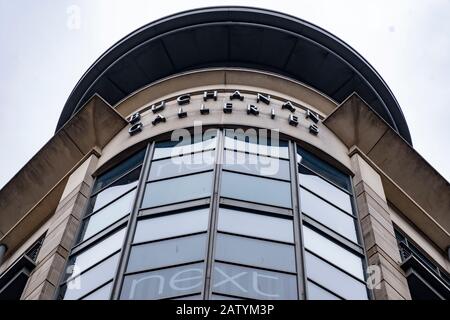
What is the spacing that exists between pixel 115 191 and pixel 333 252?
6382 mm

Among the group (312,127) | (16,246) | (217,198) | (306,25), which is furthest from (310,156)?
(16,246)

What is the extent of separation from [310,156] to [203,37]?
935cm

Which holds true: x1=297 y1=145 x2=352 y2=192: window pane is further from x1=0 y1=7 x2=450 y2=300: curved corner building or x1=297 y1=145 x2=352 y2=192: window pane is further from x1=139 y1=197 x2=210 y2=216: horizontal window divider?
x1=139 y1=197 x2=210 y2=216: horizontal window divider

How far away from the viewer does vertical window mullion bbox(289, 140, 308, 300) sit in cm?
1619

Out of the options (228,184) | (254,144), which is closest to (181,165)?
(228,184)

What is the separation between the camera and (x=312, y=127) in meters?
23.0

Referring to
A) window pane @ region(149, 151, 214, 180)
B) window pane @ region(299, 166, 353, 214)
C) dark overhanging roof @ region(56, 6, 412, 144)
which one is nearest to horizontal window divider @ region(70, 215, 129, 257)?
window pane @ region(149, 151, 214, 180)

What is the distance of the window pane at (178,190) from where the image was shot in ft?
62.4

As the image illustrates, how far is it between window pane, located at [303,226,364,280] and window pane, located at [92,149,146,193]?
608 centimetres

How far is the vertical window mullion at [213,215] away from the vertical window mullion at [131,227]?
1930 mm

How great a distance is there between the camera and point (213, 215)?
1777cm

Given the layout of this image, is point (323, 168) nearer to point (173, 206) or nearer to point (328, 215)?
point (328, 215)

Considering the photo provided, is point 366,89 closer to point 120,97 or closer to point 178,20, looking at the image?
point 178,20
